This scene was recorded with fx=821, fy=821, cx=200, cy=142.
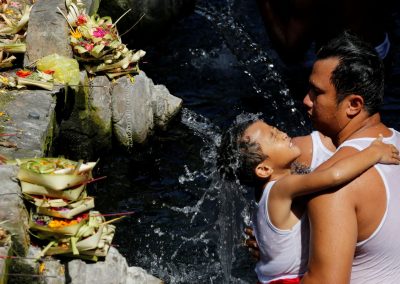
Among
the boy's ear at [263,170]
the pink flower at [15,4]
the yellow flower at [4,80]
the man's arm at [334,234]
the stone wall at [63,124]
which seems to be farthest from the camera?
the pink flower at [15,4]

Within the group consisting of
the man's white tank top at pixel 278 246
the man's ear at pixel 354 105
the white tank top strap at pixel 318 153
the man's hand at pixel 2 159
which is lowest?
the man's hand at pixel 2 159

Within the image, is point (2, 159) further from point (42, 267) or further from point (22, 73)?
point (22, 73)

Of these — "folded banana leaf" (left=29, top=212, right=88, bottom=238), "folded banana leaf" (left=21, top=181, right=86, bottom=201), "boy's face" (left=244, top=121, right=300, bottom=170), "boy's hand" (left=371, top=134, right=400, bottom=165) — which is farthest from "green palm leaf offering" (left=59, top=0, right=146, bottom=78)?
"boy's hand" (left=371, top=134, right=400, bottom=165)

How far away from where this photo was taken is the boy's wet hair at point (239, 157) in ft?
12.7

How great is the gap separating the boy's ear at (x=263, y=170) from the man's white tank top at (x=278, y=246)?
0.05m

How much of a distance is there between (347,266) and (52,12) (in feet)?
11.1

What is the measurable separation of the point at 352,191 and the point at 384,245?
0.28 meters

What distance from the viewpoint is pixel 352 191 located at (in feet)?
10.7

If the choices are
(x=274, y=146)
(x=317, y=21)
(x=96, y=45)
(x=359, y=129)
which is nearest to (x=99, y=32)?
(x=96, y=45)

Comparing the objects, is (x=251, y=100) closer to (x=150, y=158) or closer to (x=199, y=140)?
(x=199, y=140)

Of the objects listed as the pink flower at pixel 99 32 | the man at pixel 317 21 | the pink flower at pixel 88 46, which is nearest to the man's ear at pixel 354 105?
the pink flower at pixel 88 46

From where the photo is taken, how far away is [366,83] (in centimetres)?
338

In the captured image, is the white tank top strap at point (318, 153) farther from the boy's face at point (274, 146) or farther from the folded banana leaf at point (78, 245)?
the folded banana leaf at point (78, 245)

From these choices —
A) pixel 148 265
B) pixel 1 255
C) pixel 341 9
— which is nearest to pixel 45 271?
pixel 1 255
